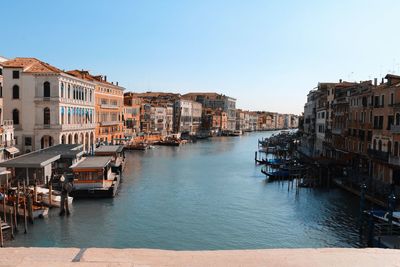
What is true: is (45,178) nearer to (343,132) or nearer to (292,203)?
(292,203)

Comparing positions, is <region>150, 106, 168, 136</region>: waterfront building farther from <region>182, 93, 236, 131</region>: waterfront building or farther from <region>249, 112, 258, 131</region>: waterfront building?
<region>249, 112, 258, 131</region>: waterfront building

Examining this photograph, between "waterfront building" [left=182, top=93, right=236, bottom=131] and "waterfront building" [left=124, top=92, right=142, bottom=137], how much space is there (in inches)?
2003

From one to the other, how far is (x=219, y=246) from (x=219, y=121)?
286 ft

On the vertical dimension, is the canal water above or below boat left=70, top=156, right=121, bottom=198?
below

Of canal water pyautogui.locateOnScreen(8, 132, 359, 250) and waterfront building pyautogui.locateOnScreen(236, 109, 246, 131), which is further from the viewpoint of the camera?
waterfront building pyautogui.locateOnScreen(236, 109, 246, 131)

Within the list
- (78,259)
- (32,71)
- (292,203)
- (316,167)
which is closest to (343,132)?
(316,167)

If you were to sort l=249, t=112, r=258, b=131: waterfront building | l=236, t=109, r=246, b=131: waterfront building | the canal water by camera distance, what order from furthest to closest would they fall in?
l=249, t=112, r=258, b=131: waterfront building, l=236, t=109, r=246, b=131: waterfront building, the canal water

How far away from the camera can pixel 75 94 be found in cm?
3130

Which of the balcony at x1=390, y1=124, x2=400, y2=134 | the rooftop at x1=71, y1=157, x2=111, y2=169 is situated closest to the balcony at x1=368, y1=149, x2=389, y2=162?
the balcony at x1=390, y1=124, x2=400, y2=134

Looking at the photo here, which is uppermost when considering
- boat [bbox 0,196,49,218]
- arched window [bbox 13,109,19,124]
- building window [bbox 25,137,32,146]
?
arched window [bbox 13,109,19,124]

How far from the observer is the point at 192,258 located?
3.71m

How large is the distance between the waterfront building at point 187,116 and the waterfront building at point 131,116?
19427mm

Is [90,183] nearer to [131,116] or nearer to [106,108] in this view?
[106,108]

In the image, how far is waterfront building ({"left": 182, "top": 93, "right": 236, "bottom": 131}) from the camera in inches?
4331
